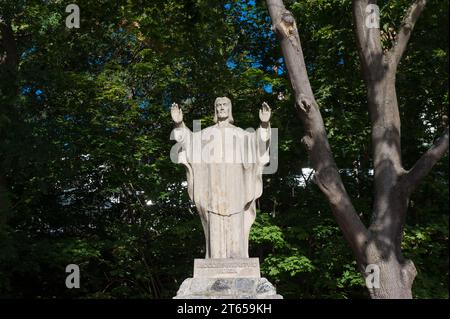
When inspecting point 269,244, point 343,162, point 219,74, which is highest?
point 219,74

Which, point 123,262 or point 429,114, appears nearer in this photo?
point 429,114

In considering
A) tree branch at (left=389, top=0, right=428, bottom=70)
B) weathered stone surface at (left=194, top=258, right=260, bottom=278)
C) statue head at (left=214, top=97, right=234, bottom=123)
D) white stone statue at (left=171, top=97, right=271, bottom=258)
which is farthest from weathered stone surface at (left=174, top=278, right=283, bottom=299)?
tree branch at (left=389, top=0, right=428, bottom=70)

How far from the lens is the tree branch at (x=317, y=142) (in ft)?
25.4

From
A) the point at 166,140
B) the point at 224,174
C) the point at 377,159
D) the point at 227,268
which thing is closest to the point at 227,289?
the point at 227,268

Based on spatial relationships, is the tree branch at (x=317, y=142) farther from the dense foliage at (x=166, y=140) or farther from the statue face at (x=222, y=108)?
the dense foliage at (x=166, y=140)

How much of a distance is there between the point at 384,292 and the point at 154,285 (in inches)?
307

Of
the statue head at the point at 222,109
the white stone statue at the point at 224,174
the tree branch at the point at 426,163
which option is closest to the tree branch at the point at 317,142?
the tree branch at the point at 426,163

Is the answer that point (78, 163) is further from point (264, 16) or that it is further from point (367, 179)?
point (367, 179)

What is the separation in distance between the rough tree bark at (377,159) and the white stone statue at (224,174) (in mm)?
1192

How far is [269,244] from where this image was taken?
13.4m

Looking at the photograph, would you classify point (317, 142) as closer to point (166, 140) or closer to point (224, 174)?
point (224, 174)

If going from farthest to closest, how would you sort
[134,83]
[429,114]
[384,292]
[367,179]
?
[134,83]
[367,179]
[429,114]
[384,292]

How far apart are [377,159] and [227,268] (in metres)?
2.77

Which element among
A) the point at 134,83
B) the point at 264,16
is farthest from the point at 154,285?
the point at 264,16
